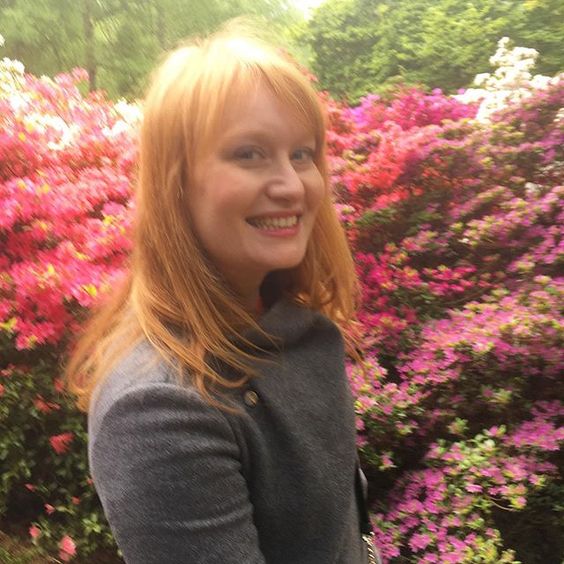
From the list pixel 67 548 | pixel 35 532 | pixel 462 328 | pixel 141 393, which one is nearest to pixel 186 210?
pixel 141 393

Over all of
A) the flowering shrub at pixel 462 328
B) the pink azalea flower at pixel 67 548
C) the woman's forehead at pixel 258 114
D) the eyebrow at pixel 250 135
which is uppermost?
the woman's forehead at pixel 258 114

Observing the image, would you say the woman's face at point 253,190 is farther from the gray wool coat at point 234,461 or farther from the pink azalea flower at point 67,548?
the pink azalea flower at point 67,548

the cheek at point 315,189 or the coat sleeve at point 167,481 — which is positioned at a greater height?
the cheek at point 315,189

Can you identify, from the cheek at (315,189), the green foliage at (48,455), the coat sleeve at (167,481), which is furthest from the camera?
the green foliage at (48,455)

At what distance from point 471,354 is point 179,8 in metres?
2.00

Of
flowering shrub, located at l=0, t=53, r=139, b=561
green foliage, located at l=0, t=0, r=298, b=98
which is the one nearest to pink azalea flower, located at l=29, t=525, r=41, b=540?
flowering shrub, located at l=0, t=53, r=139, b=561

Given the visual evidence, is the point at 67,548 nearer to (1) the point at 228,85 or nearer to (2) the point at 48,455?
(2) the point at 48,455

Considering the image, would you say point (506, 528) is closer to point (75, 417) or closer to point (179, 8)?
point (75, 417)

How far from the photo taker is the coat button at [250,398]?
2.67ft

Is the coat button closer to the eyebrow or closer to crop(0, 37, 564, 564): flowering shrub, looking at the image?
the eyebrow

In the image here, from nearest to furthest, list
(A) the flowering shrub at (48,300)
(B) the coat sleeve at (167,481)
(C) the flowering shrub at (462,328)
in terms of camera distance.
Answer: (B) the coat sleeve at (167,481) → (C) the flowering shrub at (462,328) → (A) the flowering shrub at (48,300)

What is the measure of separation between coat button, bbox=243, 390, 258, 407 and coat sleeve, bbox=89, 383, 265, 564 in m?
0.11

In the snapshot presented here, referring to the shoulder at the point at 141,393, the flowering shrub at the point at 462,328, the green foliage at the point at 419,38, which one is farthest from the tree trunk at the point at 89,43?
the shoulder at the point at 141,393

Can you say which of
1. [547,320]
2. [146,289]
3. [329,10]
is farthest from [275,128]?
[329,10]
